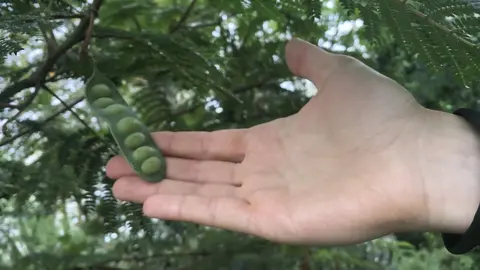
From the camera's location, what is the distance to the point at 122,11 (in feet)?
4.50

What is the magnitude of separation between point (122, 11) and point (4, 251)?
558 millimetres

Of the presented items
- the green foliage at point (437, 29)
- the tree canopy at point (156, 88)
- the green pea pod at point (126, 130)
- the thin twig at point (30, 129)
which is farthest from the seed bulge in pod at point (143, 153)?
the green foliage at point (437, 29)

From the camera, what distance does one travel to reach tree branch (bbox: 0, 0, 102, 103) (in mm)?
1067

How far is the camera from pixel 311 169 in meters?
1.03

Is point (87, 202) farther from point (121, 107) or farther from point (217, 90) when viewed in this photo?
point (217, 90)

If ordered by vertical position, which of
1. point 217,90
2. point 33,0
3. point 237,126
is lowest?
point 237,126

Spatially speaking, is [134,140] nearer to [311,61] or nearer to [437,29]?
[311,61]

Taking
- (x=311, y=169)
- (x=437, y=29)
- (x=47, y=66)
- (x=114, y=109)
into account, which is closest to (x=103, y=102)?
(x=114, y=109)

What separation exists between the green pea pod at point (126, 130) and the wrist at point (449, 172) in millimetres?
366

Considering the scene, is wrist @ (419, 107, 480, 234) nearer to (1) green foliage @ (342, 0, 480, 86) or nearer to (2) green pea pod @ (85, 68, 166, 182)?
(1) green foliage @ (342, 0, 480, 86)

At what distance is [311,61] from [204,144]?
20 cm

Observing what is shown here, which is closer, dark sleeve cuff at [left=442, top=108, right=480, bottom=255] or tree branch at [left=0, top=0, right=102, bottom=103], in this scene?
dark sleeve cuff at [left=442, top=108, right=480, bottom=255]

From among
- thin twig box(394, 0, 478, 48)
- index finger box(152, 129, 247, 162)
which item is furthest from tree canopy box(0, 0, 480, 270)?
index finger box(152, 129, 247, 162)

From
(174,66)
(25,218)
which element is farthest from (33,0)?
(25,218)
